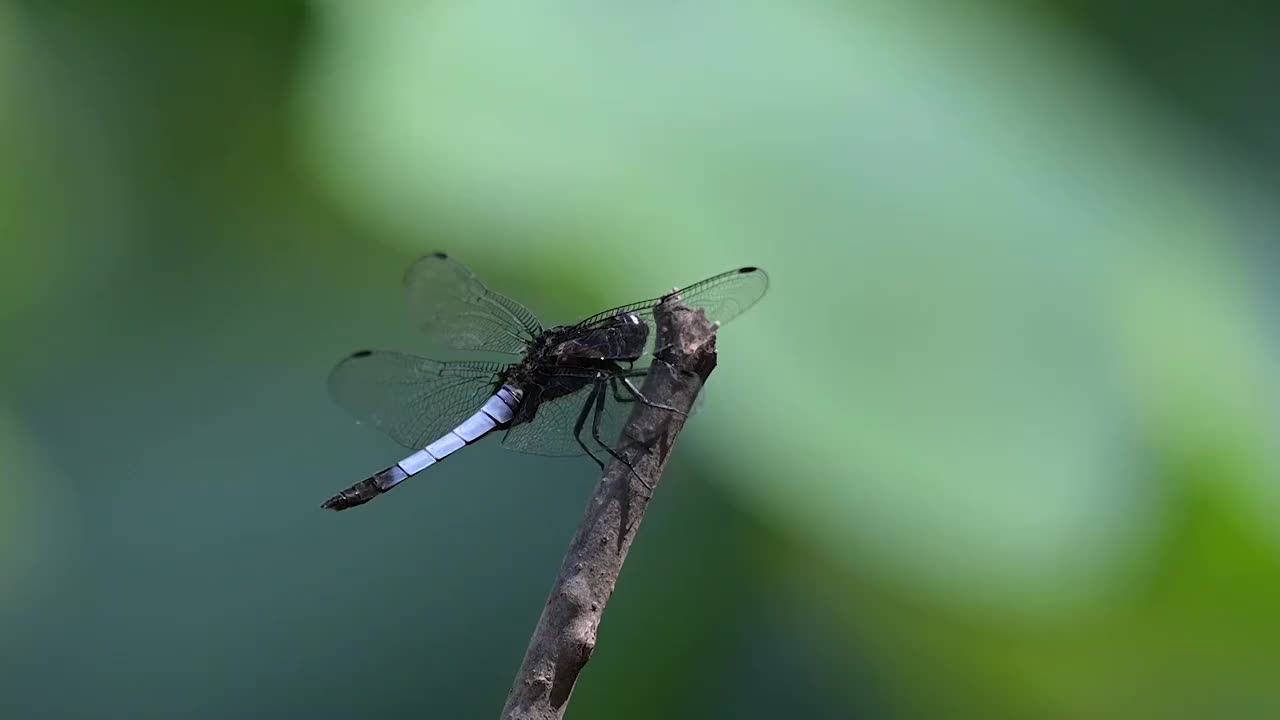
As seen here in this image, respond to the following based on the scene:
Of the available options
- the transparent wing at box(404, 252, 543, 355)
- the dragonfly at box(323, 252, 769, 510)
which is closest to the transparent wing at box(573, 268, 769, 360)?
the dragonfly at box(323, 252, 769, 510)

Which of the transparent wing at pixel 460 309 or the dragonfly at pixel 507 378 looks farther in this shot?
the transparent wing at pixel 460 309

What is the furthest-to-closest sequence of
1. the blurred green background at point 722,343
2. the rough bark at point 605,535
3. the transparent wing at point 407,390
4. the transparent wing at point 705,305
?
the blurred green background at point 722,343 → the transparent wing at point 407,390 → the transparent wing at point 705,305 → the rough bark at point 605,535

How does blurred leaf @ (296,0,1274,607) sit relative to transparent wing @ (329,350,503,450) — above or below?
above

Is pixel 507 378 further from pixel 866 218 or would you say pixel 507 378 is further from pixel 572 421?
pixel 866 218

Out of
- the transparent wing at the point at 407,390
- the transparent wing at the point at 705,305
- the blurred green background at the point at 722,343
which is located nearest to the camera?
the transparent wing at the point at 705,305

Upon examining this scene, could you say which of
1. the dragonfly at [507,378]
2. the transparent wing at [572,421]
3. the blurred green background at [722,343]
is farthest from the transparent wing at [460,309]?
the blurred green background at [722,343]

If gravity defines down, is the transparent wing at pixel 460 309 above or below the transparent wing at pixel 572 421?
above

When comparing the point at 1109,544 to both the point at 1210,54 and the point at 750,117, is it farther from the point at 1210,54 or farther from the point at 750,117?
the point at 1210,54

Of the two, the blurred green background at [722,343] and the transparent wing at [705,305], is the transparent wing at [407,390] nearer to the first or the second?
the transparent wing at [705,305]

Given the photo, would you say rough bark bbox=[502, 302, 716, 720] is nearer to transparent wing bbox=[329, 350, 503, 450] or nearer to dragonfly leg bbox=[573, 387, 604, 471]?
dragonfly leg bbox=[573, 387, 604, 471]
